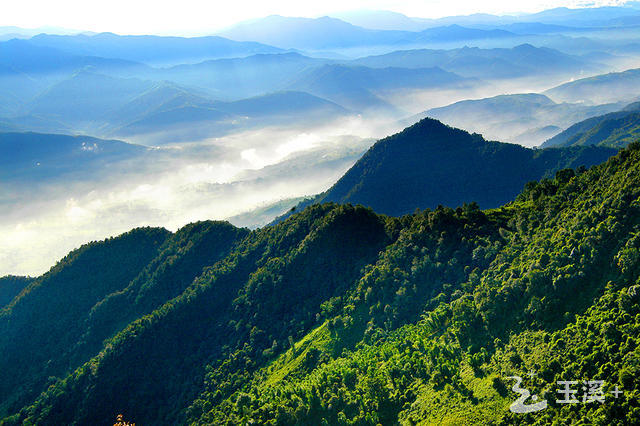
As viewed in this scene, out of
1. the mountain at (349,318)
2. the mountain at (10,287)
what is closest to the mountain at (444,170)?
the mountain at (349,318)

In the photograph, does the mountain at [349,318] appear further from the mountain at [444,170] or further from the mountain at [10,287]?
the mountain at [444,170]

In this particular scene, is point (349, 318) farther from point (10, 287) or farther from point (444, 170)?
point (10, 287)

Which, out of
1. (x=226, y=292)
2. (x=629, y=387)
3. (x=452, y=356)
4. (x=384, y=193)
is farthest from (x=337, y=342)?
(x=384, y=193)

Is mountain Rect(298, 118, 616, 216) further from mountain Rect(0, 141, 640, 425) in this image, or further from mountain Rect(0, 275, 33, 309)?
mountain Rect(0, 275, 33, 309)

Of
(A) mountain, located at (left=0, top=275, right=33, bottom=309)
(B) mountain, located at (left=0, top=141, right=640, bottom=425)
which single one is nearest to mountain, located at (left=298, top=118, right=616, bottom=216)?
(B) mountain, located at (left=0, top=141, right=640, bottom=425)

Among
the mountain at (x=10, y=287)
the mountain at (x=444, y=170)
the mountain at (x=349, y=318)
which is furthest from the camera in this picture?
the mountain at (x=444, y=170)

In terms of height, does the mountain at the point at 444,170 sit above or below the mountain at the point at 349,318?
above
